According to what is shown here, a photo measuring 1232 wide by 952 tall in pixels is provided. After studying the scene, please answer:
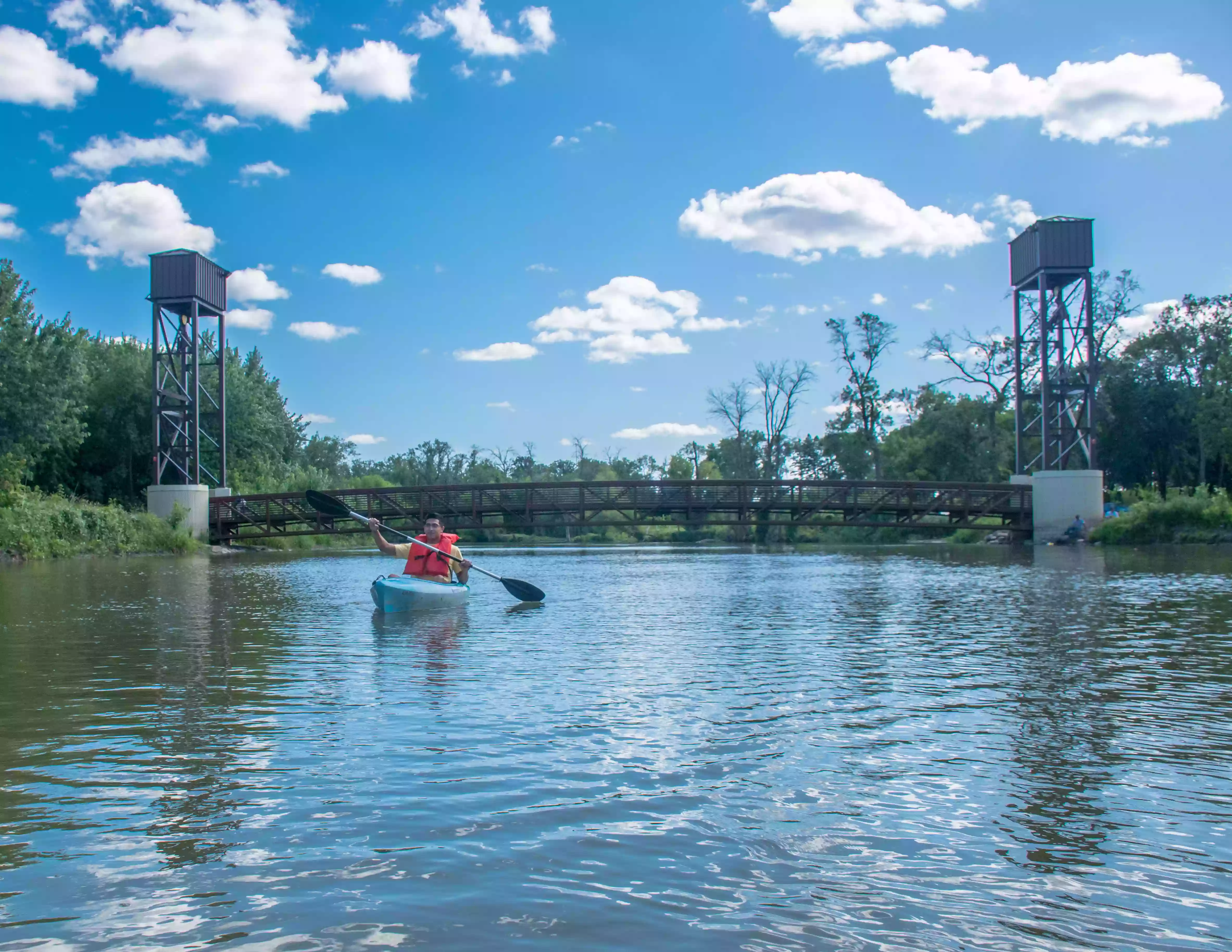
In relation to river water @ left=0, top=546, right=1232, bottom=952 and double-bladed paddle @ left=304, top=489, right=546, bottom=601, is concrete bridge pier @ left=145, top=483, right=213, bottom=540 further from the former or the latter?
river water @ left=0, top=546, right=1232, bottom=952

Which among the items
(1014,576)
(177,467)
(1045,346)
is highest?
(1045,346)

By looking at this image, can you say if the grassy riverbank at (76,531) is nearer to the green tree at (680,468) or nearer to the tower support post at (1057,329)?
the tower support post at (1057,329)

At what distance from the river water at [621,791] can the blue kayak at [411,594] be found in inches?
126

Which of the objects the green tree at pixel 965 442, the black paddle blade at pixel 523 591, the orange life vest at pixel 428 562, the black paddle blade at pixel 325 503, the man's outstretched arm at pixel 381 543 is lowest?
the black paddle blade at pixel 523 591

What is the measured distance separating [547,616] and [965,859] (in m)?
12.3

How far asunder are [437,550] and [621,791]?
12609mm

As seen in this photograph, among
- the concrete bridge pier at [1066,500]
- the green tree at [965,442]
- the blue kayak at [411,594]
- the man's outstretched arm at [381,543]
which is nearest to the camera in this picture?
the blue kayak at [411,594]

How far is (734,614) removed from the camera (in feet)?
54.3

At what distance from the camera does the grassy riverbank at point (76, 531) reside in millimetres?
36500

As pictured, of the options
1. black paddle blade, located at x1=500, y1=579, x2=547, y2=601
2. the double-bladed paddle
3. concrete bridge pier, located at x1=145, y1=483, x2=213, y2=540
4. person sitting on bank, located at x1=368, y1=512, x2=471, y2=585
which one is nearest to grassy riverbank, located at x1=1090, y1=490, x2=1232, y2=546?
the double-bladed paddle

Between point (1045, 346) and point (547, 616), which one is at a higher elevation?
point (1045, 346)

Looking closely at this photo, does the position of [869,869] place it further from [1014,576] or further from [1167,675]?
[1014,576]

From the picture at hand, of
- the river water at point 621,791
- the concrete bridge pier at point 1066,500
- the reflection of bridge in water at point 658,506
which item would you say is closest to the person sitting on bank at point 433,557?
the river water at point 621,791

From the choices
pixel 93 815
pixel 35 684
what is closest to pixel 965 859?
pixel 93 815
